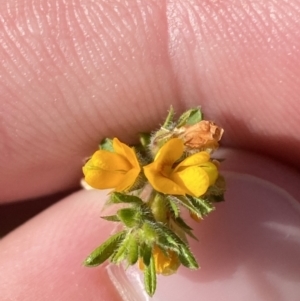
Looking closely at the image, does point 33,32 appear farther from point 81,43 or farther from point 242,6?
point 242,6

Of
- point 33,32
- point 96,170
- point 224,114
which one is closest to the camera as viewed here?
point 96,170

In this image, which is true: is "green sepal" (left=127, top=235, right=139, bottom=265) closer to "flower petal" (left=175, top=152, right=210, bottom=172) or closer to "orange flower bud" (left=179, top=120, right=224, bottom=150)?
"flower petal" (left=175, top=152, right=210, bottom=172)

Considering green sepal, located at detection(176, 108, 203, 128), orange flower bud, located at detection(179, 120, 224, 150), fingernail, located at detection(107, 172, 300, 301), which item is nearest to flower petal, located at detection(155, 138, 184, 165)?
orange flower bud, located at detection(179, 120, 224, 150)

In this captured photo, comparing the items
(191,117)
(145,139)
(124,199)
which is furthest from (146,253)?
(145,139)

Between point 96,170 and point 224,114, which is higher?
point 96,170

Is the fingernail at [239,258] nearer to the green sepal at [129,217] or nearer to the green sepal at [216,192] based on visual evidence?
the green sepal at [216,192]

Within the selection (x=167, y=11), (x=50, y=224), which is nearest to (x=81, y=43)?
(x=167, y=11)
